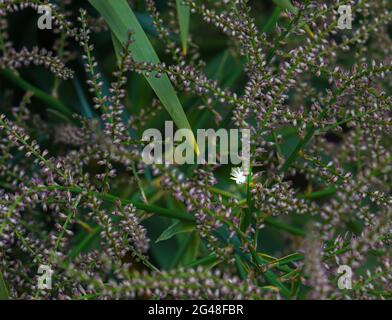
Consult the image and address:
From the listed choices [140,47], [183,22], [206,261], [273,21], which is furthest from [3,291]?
[273,21]

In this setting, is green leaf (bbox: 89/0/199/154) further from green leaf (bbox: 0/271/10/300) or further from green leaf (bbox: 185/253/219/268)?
green leaf (bbox: 0/271/10/300)

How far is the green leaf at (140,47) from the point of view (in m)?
0.93

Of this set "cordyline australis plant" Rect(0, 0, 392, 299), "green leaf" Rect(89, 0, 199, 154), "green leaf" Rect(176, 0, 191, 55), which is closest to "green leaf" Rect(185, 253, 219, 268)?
"cordyline australis plant" Rect(0, 0, 392, 299)

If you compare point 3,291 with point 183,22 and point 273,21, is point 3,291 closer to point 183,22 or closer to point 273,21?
point 183,22

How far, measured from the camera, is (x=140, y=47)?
3.14 feet

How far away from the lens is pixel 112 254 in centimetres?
82

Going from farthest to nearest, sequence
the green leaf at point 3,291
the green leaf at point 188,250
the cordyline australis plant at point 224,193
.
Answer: the green leaf at point 188,250, the green leaf at point 3,291, the cordyline australis plant at point 224,193

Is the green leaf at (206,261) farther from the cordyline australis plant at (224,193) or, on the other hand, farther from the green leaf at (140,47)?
the green leaf at (140,47)

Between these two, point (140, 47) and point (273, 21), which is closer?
point (140, 47)

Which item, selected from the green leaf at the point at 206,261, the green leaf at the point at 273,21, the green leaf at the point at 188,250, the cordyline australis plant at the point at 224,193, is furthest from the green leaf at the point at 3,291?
the green leaf at the point at 273,21

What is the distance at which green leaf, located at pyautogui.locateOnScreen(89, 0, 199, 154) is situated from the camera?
3.07ft

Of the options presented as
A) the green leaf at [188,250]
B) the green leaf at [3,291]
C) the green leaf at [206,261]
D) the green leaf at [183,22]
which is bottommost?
the green leaf at [188,250]
